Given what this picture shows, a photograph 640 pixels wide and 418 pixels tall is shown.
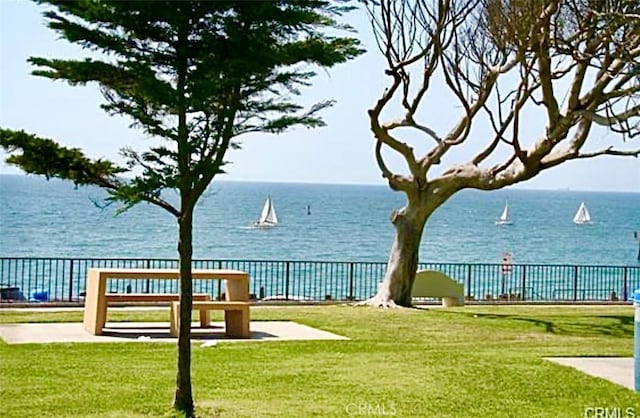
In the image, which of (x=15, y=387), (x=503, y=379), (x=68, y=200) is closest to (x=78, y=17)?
(x=15, y=387)

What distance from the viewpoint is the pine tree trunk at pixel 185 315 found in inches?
324

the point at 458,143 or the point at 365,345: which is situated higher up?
the point at 458,143

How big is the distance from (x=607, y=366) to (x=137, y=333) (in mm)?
5898

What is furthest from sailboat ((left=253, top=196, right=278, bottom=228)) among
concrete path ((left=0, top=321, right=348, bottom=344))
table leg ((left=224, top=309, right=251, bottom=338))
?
table leg ((left=224, top=309, right=251, bottom=338))

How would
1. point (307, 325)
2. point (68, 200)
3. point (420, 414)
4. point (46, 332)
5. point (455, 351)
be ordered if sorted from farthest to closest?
point (68, 200), point (307, 325), point (46, 332), point (455, 351), point (420, 414)

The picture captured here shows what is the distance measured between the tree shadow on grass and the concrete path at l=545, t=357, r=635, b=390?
2997 mm

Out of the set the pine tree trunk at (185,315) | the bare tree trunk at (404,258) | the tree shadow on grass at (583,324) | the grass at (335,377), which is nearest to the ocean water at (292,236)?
the bare tree trunk at (404,258)

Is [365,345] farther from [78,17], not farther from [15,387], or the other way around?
[78,17]

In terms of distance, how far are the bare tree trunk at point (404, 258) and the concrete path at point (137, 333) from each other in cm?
482

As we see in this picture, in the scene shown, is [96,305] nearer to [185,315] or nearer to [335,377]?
[335,377]

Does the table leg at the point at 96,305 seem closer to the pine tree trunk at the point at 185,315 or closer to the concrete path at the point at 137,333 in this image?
the concrete path at the point at 137,333

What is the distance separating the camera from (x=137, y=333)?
13875mm

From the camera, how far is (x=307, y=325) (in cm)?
1531

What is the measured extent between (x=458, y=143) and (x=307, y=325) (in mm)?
5794
